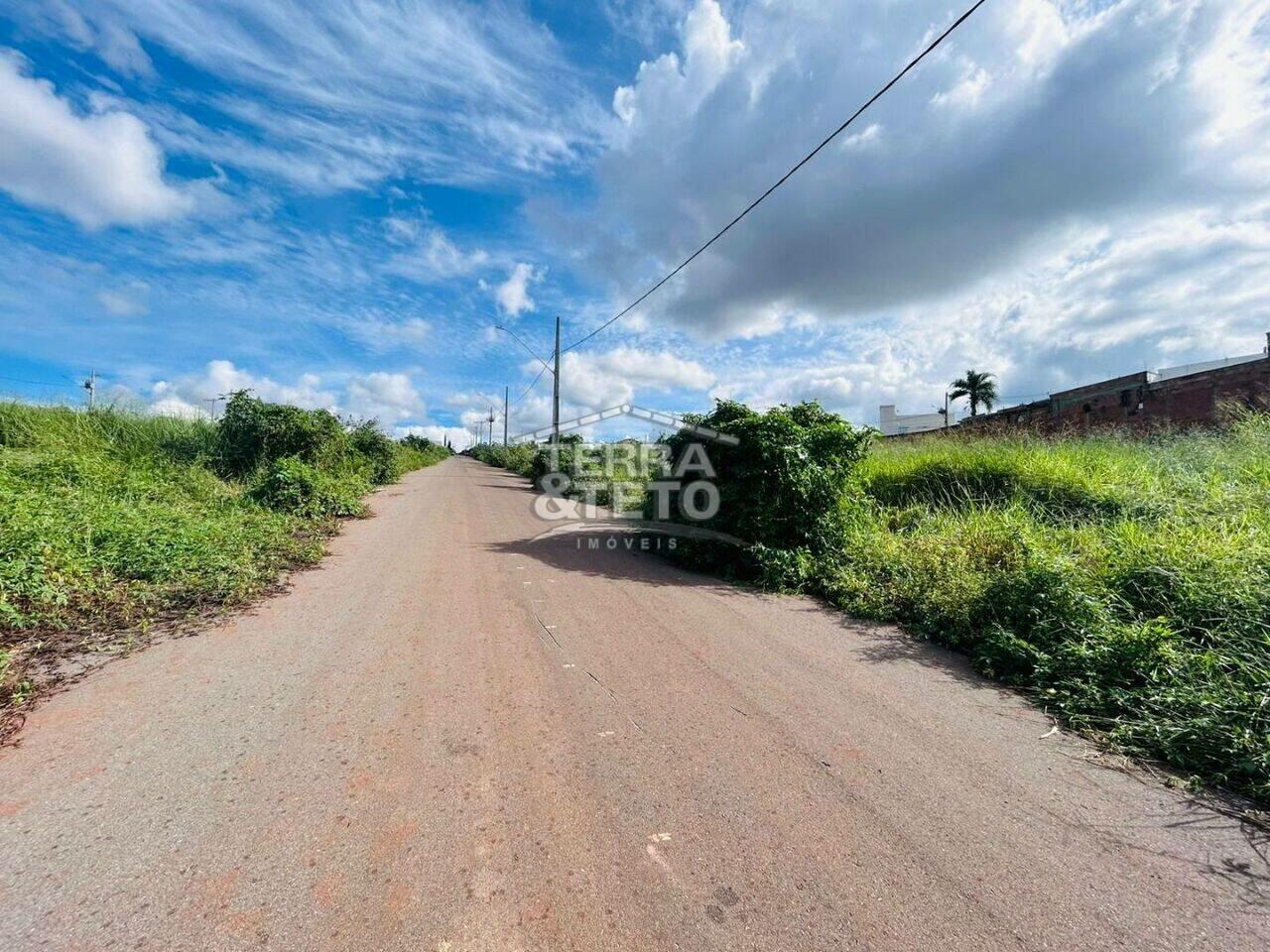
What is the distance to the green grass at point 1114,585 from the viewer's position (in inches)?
113

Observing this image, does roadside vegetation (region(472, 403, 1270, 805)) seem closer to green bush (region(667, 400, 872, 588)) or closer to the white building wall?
green bush (region(667, 400, 872, 588))

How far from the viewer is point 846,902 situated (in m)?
1.78

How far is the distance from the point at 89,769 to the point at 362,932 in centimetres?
180

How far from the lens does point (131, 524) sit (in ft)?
18.3

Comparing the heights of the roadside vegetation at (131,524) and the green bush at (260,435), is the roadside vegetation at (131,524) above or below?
below

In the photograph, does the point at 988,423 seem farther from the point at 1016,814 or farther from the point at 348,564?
the point at 348,564

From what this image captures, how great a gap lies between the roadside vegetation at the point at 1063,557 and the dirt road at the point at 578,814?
491 millimetres

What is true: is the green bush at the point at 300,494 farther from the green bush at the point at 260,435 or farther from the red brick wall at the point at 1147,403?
the red brick wall at the point at 1147,403

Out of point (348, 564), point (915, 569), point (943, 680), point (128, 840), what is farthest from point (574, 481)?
point (128, 840)

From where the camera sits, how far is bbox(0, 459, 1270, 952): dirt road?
66.2 inches

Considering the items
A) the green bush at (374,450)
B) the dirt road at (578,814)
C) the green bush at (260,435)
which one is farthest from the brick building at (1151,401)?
the green bush at (374,450)

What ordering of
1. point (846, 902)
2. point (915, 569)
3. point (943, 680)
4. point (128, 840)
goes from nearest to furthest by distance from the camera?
1. point (846, 902)
2. point (128, 840)
3. point (943, 680)
4. point (915, 569)

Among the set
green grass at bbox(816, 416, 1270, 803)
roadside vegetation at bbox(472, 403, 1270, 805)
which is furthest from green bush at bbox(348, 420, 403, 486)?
green grass at bbox(816, 416, 1270, 803)

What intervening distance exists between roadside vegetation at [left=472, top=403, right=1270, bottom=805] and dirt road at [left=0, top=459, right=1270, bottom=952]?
491 mm
